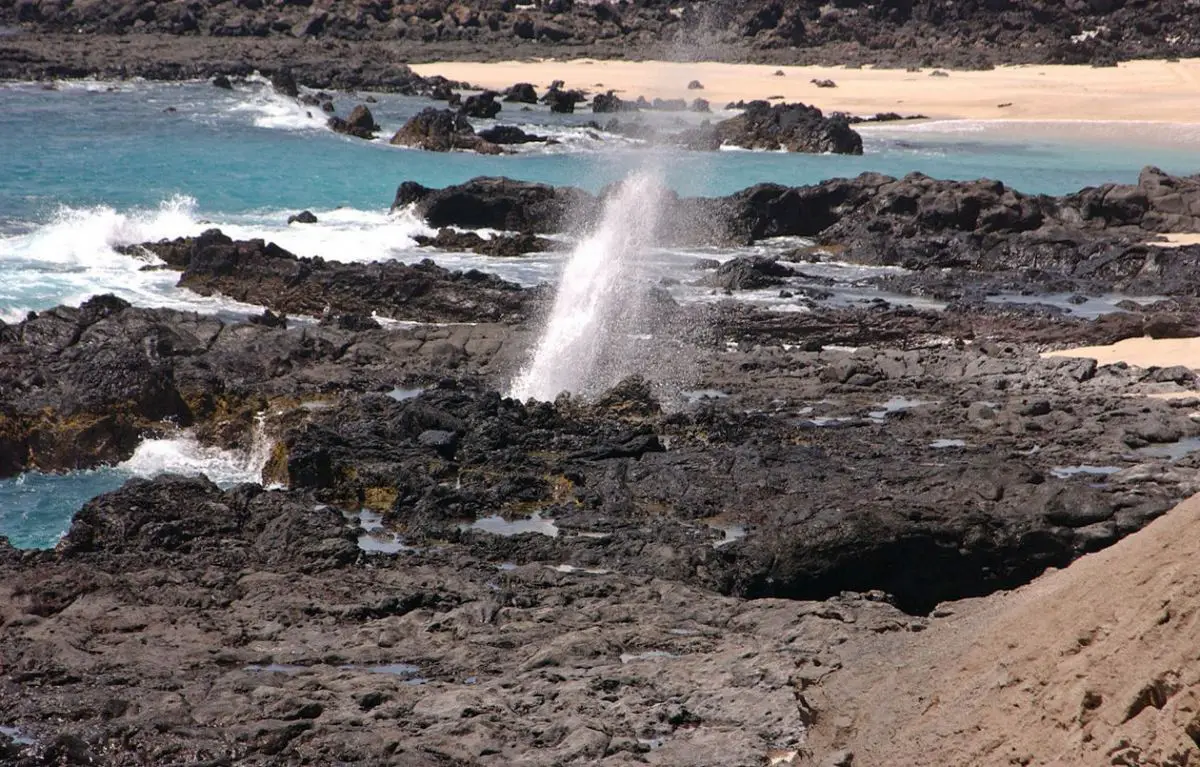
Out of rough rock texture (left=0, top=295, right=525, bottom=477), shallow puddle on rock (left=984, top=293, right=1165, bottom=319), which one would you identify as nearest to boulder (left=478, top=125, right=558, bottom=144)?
shallow puddle on rock (left=984, top=293, right=1165, bottom=319)

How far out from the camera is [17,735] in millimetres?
8547

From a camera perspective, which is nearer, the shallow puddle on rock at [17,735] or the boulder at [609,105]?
the shallow puddle on rock at [17,735]

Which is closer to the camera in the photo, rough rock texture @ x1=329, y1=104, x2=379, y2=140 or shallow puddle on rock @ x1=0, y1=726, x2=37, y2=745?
shallow puddle on rock @ x1=0, y1=726, x2=37, y2=745

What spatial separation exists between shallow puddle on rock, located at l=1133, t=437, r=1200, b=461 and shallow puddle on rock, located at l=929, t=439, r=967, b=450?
1.56m

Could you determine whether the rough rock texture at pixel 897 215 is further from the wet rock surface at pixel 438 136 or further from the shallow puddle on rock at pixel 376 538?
the shallow puddle on rock at pixel 376 538

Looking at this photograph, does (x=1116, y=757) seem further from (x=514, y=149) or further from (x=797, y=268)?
(x=514, y=149)

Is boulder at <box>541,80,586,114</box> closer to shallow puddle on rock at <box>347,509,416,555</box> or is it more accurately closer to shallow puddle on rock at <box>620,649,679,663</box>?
shallow puddle on rock at <box>347,509,416,555</box>

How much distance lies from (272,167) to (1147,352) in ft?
77.0

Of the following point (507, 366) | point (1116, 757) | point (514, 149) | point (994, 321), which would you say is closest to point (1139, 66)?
point (514, 149)

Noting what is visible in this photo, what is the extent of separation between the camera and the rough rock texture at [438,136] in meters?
40.7

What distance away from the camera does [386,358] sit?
1864 centimetres

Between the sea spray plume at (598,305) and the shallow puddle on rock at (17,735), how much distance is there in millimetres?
9260

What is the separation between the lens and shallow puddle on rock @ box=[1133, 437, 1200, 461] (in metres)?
14.9

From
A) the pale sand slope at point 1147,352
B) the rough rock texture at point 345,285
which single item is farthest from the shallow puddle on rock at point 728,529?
the rough rock texture at point 345,285
